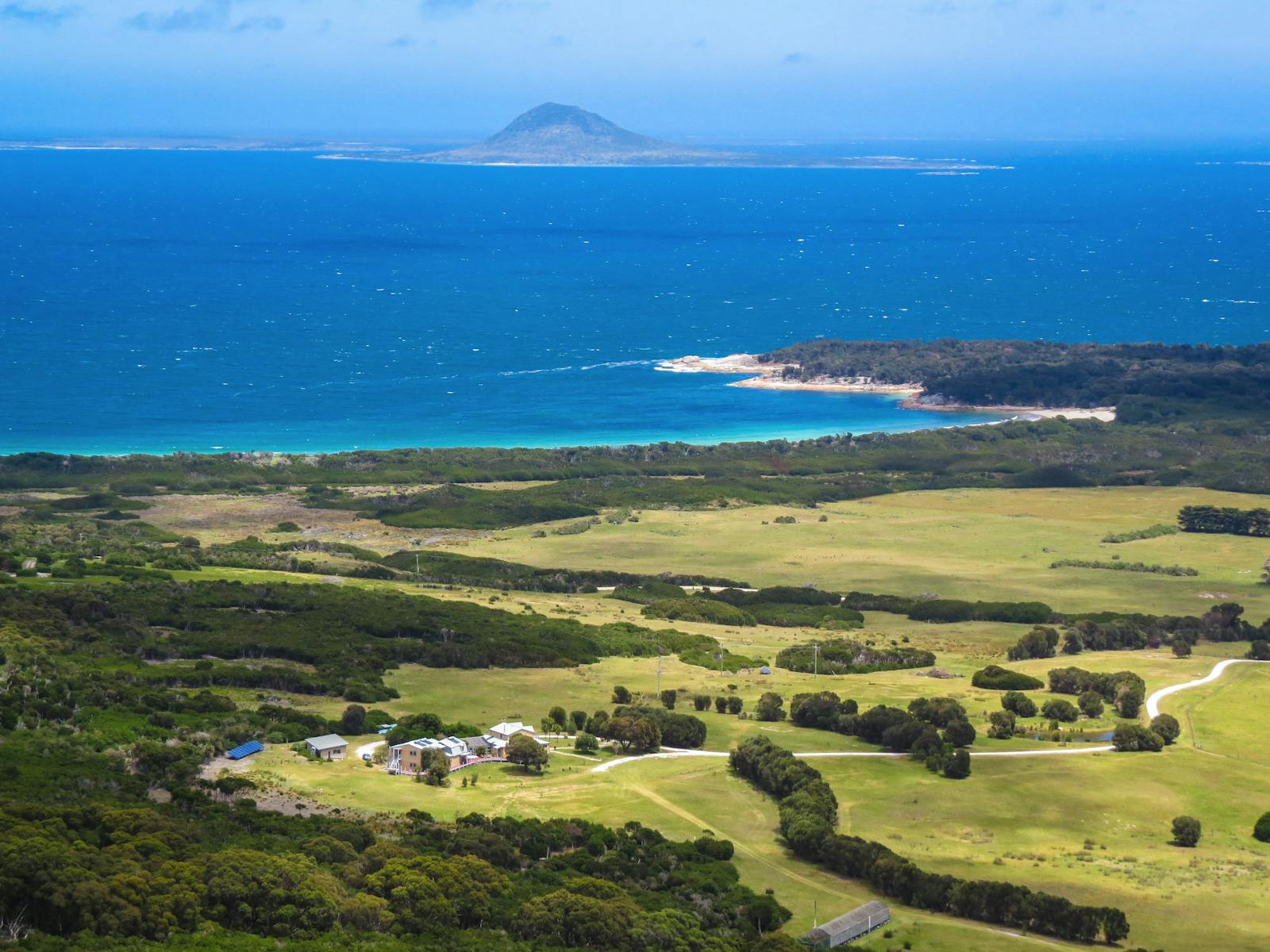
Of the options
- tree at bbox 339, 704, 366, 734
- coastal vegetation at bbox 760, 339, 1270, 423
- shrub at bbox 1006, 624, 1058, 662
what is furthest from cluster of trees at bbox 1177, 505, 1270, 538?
tree at bbox 339, 704, 366, 734

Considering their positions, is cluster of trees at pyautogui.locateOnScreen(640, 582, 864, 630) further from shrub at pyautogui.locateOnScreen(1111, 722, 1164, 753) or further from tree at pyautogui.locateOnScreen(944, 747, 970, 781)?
tree at pyautogui.locateOnScreen(944, 747, 970, 781)

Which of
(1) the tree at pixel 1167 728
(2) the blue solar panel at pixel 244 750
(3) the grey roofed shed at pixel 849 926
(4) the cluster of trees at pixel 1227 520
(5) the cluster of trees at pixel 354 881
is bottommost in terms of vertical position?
(4) the cluster of trees at pixel 1227 520

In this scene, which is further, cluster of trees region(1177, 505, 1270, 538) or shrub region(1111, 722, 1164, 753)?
cluster of trees region(1177, 505, 1270, 538)

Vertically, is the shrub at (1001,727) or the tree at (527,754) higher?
the tree at (527,754)

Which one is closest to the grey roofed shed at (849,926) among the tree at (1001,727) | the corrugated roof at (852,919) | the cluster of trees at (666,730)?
the corrugated roof at (852,919)

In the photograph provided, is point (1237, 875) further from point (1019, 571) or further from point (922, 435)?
point (922, 435)

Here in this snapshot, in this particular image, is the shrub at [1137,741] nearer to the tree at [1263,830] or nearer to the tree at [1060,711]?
the tree at [1060,711]
